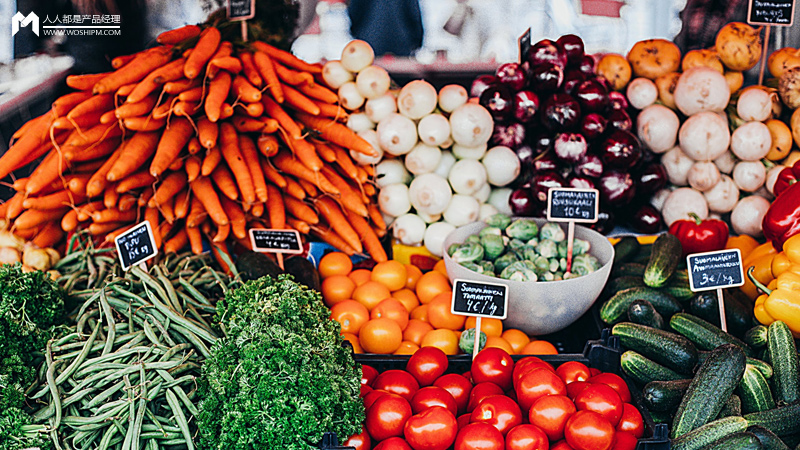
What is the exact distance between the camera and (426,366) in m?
1.84

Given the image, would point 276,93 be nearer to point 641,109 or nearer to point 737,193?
point 641,109

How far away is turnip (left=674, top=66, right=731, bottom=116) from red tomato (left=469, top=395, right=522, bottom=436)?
2.04 meters

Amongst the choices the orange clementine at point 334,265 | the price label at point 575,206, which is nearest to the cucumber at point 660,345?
the price label at point 575,206

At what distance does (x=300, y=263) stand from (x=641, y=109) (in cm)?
193

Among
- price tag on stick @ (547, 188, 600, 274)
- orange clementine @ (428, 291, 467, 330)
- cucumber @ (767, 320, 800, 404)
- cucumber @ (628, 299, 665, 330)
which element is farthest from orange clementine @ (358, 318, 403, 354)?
cucumber @ (767, 320, 800, 404)

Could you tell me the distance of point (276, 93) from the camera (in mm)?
2719

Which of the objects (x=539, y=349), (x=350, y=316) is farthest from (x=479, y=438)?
(x=350, y=316)

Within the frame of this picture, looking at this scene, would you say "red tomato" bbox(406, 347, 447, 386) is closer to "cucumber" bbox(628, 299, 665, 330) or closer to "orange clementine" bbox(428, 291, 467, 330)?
"orange clementine" bbox(428, 291, 467, 330)

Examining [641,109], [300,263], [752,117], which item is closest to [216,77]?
[300,263]

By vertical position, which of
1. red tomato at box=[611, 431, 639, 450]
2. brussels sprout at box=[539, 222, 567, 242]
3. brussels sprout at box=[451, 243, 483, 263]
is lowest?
red tomato at box=[611, 431, 639, 450]

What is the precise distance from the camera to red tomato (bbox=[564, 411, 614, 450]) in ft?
4.72

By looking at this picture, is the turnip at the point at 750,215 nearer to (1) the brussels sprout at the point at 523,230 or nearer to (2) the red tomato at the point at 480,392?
(1) the brussels sprout at the point at 523,230

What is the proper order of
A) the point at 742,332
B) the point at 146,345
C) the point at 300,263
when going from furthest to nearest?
the point at 300,263 < the point at 742,332 < the point at 146,345

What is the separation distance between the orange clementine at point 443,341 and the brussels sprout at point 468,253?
1.03 ft
